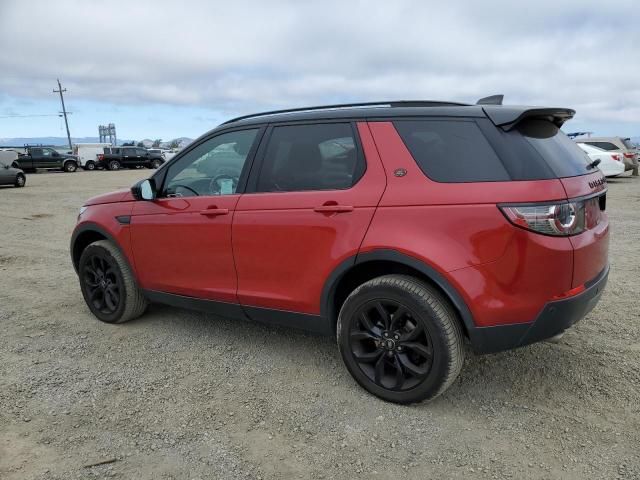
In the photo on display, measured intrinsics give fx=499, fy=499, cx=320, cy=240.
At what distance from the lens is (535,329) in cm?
260

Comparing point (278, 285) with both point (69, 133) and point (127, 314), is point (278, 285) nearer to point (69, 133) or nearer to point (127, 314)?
point (127, 314)

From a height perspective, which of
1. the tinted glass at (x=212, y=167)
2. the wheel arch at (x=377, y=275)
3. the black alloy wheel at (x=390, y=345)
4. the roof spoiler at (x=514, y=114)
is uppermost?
the roof spoiler at (x=514, y=114)

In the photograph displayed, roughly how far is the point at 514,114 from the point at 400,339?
1.39 metres

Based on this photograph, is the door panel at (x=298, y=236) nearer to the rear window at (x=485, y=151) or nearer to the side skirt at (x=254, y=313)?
the side skirt at (x=254, y=313)

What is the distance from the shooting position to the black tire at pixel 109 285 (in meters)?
4.22

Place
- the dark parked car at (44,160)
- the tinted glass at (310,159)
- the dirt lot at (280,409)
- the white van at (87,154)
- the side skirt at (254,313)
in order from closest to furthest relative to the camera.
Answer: the dirt lot at (280,409) → the tinted glass at (310,159) → the side skirt at (254,313) → the dark parked car at (44,160) → the white van at (87,154)

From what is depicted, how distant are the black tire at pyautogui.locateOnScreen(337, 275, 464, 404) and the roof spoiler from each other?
973 millimetres

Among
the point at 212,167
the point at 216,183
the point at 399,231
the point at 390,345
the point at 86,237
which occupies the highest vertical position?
the point at 212,167

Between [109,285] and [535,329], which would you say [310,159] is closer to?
[535,329]

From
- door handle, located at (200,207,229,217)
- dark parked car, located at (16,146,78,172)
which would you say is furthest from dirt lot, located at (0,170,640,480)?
dark parked car, located at (16,146,78,172)

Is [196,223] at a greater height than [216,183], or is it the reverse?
[216,183]

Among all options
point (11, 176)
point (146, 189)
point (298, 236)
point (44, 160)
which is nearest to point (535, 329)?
point (298, 236)

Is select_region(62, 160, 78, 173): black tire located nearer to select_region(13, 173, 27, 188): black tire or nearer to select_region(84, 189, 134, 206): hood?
select_region(13, 173, 27, 188): black tire

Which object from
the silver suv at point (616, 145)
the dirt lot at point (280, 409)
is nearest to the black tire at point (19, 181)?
the dirt lot at point (280, 409)
